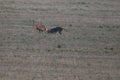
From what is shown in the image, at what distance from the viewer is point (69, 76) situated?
49.0 feet

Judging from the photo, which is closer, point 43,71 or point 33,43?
point 43,71

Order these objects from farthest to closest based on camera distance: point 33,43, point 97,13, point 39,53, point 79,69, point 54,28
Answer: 1. point 97,13
2. point 54,28
3. point 33,43
4. point 39,53
5. point 79,69

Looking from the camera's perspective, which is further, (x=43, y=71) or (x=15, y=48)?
(x=15, y=48)

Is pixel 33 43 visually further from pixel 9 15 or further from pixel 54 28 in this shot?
pixel 9 15

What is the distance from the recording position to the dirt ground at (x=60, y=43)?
51.0 ft

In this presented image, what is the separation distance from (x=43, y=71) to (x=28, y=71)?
45cm

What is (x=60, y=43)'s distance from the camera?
2000 centimetres

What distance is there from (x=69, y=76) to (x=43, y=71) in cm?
94

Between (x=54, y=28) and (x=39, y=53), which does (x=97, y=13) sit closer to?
(x=54, y=28)

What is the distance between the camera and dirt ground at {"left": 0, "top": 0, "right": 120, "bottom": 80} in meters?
15.5

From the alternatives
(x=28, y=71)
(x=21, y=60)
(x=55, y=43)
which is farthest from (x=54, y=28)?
(x=28, y=71)

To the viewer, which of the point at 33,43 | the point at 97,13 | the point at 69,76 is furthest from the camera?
the point at 97,13

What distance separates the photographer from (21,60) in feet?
55.0

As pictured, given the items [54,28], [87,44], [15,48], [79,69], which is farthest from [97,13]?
[79,69]
